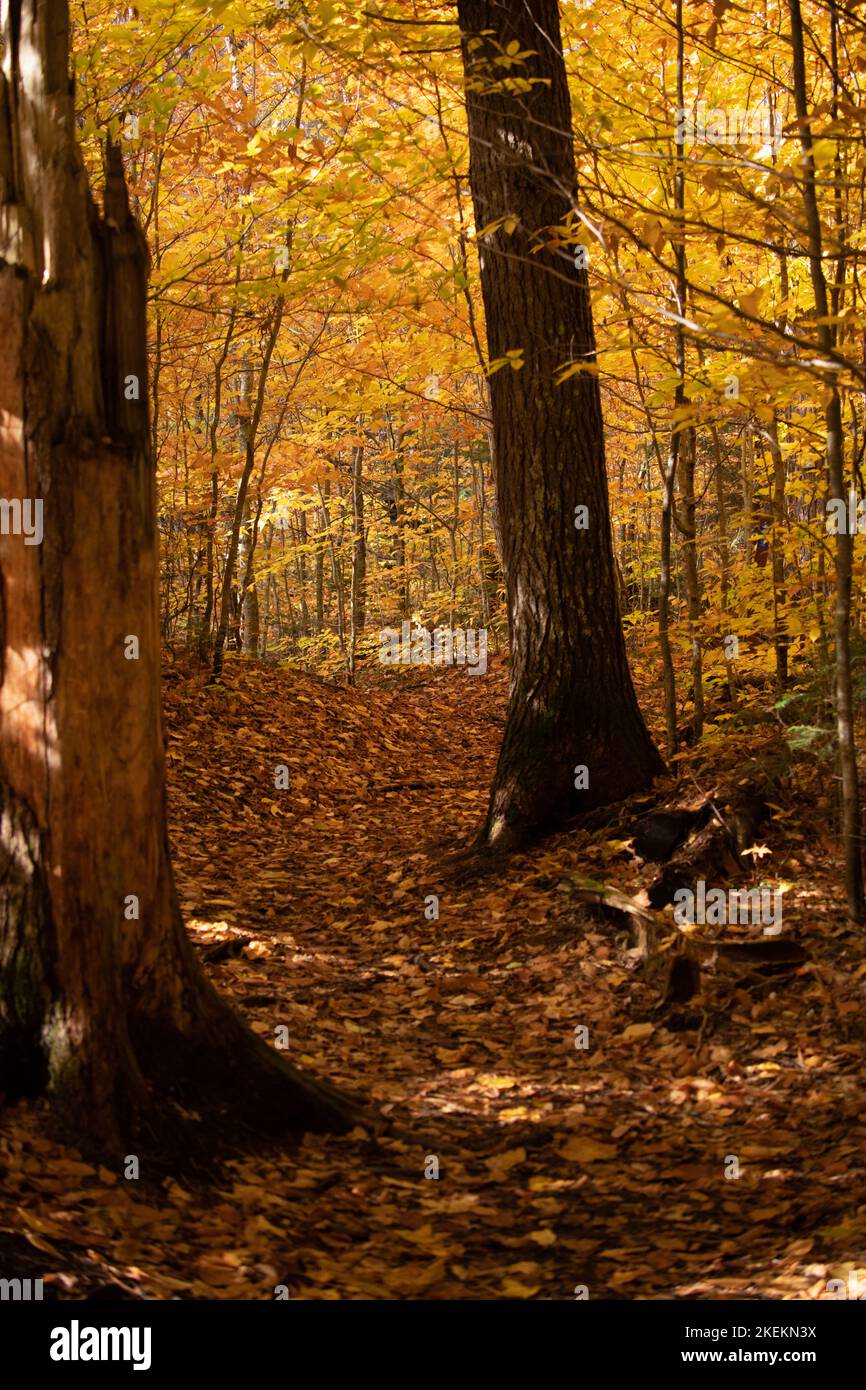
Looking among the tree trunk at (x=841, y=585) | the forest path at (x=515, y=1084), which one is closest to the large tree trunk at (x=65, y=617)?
the forest path at (x=515, y=1084)

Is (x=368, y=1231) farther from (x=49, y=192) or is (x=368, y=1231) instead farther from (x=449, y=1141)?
(x=49, y=192)

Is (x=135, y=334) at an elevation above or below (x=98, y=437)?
above

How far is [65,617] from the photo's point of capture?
3.19 m

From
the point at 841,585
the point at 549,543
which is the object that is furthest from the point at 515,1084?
the point at 549,543

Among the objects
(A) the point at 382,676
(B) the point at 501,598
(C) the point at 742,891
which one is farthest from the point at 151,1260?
(B) the point at 501,598

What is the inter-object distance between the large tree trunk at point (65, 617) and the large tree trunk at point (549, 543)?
384 centimetres

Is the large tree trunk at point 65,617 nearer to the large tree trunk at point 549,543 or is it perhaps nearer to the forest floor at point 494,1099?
the forest floor at point 494,1099

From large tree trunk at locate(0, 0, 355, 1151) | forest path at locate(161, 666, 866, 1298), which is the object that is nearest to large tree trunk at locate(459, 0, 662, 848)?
forest path at locate(161, 666, 866, 1298)

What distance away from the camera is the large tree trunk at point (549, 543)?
6.78 meters

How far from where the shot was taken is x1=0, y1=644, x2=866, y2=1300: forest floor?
116 inches

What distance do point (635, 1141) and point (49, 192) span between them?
144 inches

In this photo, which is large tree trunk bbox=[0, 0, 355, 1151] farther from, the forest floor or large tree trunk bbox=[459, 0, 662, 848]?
large tree trunk bbox=[459, 0, 662, 848]

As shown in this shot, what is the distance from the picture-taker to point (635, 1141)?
392 centimetres

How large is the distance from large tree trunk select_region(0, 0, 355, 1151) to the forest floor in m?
0.31
